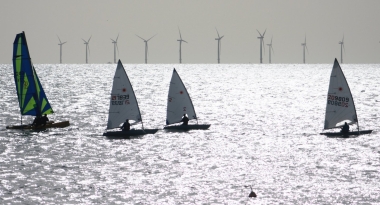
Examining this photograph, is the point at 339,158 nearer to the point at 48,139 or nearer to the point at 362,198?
the point at 362,198

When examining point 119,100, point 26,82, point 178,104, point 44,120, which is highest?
point 26,82

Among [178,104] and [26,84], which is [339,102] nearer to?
[178,104]

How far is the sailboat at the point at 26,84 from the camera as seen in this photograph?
84.7 meters

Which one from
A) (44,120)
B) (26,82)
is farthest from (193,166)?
(26,82)

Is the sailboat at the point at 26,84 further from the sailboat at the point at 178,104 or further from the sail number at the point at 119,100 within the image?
the sailboat at the point at 178,104

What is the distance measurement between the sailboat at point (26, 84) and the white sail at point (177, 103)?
13052mm

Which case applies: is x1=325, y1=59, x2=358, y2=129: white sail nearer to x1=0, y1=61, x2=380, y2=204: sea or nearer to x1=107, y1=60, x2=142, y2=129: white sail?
x1=0, y1=61, x2=380, y2=204: sea

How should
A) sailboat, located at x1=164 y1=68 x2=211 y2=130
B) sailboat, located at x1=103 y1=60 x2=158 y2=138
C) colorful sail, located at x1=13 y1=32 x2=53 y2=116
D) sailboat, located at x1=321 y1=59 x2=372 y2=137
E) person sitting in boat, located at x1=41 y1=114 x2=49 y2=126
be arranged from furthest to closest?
1. sailboat, located at x1=164 y1=68 x2=211 y2=130
2. person sitting in boat, located at x1=41 y1=114 x2=49 y2=126
3. colorful sail, located at x1=13 y1=32 x2=53 y2=116
4. sailboat, located at x1=321 y1=59 x2=372 y2=137
5. sailboat, located at x1=103 y1=60 x2=158 y2=138

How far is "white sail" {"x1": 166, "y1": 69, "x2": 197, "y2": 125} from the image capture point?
86062 mm

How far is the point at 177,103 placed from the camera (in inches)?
3391

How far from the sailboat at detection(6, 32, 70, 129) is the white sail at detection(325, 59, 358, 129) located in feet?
99.2

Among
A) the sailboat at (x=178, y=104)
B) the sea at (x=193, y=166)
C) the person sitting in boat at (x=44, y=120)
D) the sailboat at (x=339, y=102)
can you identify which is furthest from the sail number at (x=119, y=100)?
the sailboat at (x=339, y=102)

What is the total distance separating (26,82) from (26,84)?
0.81 ft

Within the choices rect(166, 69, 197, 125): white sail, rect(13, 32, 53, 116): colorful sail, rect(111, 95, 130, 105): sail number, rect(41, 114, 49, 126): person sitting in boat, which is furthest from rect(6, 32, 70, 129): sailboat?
rect(166, 69, 197, 125): white sail
